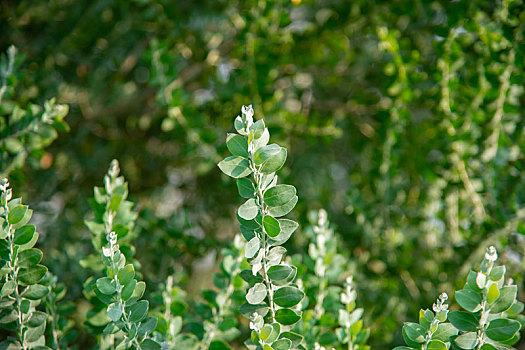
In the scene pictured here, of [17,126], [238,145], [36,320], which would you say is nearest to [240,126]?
[238,145]

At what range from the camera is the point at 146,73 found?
5.04ft

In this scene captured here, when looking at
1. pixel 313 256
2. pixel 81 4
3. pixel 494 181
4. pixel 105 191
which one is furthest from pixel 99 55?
pixel 494 181

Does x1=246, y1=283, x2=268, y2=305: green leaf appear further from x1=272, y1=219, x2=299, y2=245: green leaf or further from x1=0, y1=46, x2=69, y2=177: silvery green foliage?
x1=0, y1=46, x2=69, y2=177: silvery green foliage

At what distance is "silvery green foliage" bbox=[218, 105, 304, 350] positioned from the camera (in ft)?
1.72

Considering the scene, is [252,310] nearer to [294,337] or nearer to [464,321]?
[294,337]

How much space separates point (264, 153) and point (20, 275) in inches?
16.3

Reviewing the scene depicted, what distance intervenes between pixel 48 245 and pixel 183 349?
749 mm

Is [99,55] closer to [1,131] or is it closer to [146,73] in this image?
[146,73]

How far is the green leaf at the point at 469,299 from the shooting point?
54 cm

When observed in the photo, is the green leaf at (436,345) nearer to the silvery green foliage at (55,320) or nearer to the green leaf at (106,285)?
the green leaf at (106,285)

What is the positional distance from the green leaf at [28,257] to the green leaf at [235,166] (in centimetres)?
32

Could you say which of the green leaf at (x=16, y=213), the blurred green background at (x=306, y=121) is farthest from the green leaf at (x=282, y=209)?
the blurred green background at (x=306, y=121)

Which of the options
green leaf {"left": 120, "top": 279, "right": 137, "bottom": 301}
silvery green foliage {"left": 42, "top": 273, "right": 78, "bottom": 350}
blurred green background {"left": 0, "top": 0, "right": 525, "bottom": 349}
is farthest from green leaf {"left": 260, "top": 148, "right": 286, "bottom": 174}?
blurred green background {"left": 0, "top": 0, "right": 525, "bottom": 349}

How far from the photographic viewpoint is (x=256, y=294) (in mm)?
560
